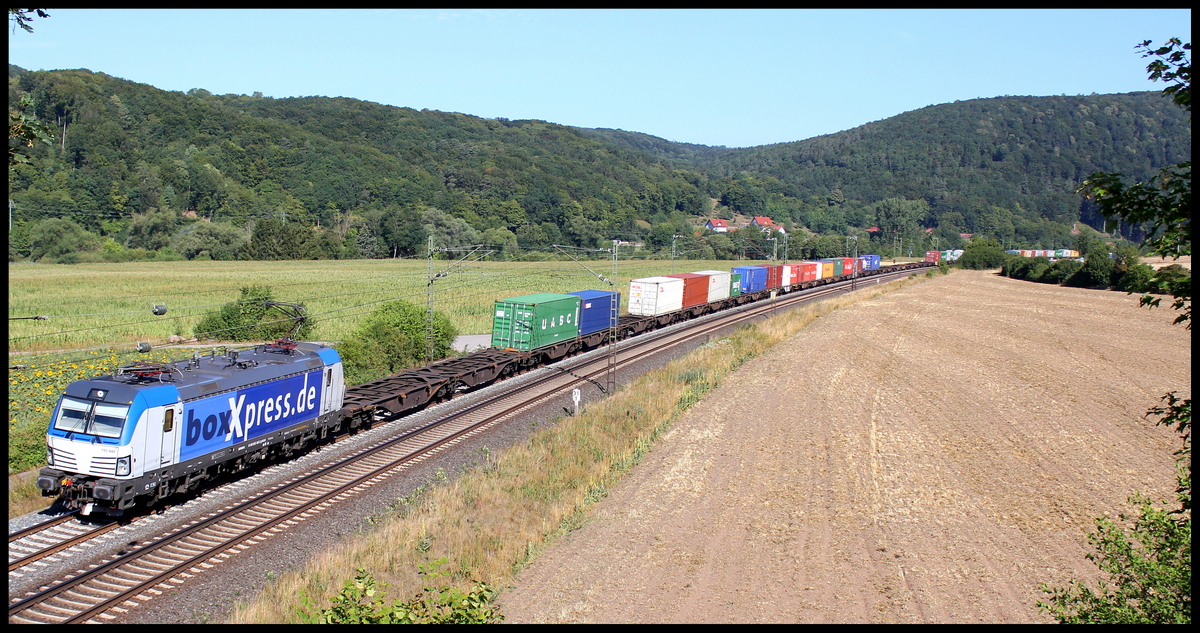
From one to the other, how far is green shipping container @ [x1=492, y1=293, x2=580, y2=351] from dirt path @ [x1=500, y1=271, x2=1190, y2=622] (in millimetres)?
9147

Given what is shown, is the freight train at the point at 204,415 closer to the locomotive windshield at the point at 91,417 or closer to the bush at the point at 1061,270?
the locomotive windshield at the point at 91,417

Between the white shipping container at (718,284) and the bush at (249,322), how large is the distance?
3099 centimetres

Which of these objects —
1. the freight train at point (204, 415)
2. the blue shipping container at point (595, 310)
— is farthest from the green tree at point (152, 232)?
the freight train at point (204, 415)

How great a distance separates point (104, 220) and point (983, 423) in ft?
471

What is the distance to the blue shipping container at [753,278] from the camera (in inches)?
2763

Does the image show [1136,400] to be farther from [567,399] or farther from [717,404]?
[567,399]

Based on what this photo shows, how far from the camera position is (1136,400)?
104 ft

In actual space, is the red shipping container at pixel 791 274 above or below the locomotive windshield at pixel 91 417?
above

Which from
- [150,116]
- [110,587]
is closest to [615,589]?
[110,587]

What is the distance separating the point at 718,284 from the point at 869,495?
44555 mm

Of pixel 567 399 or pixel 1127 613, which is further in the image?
pixel 567 399

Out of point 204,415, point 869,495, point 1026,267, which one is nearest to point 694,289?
point 869,495

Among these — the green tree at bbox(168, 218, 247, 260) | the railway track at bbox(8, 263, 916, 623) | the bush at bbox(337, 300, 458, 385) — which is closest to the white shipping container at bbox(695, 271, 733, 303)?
the bush at bbox(337, 300, 458, 385)

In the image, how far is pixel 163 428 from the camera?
17.6 meters
